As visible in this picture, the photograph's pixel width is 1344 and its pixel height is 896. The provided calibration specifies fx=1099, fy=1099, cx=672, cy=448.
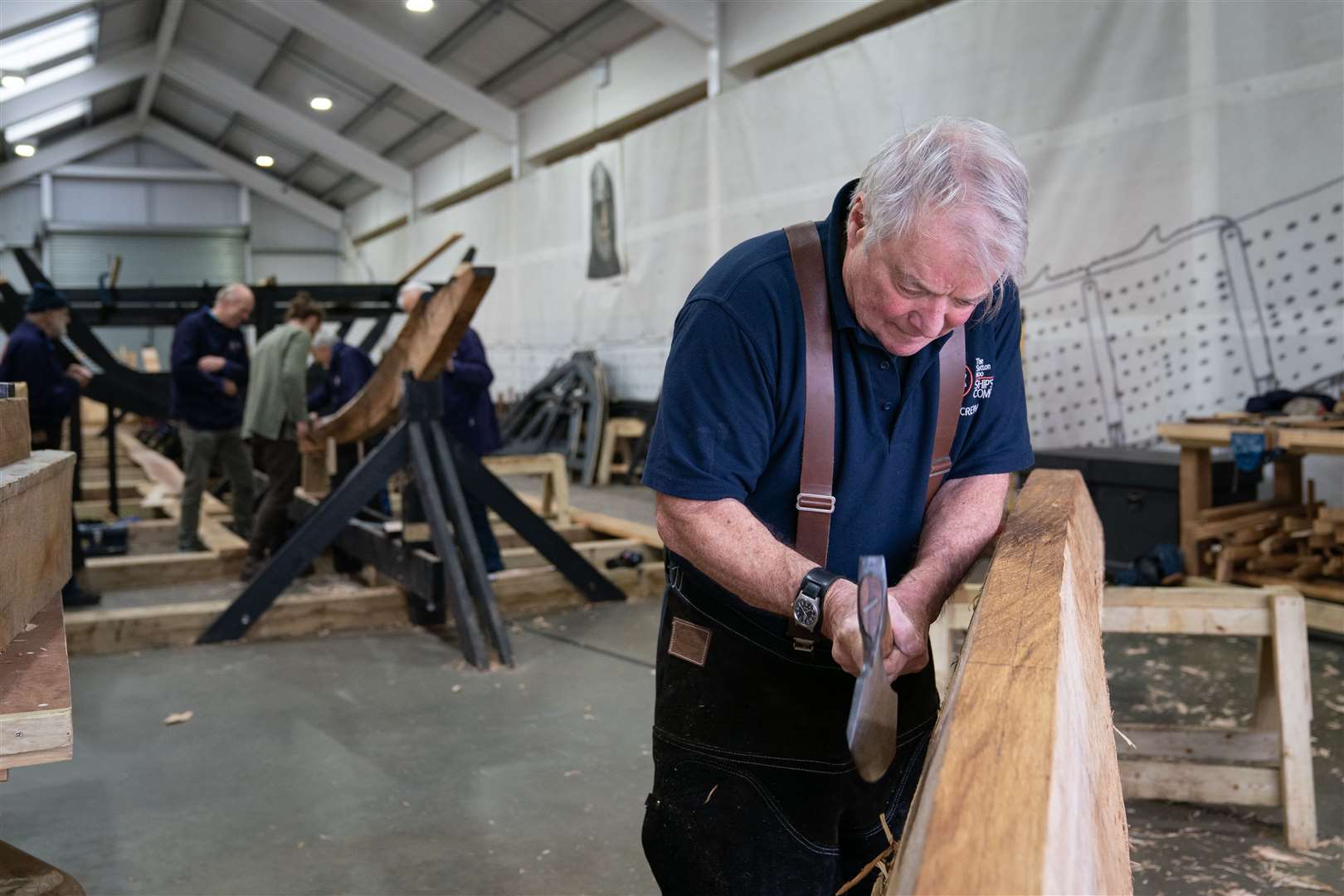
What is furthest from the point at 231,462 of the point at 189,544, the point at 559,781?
the point at 559,781

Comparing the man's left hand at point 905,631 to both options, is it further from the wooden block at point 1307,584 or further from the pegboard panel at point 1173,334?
the pegboard panel at point 1173,334

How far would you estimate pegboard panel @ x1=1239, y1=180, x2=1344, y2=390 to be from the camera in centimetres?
498

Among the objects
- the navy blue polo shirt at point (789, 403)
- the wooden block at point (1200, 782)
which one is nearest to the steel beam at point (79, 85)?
the wooden block at point (1200, 782)

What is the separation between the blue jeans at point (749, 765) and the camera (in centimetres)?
155

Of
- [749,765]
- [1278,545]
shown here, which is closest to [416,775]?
[749,765]

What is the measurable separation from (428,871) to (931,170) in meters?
2.10

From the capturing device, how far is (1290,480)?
5098 mm

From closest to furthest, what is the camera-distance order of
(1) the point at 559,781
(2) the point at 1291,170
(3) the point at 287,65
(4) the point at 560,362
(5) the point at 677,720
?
(5) the point at 677,720
(1) the point at 559,781
(2) the point at 1291,170
(4) the point at 560,362
(3) the point at 287,65

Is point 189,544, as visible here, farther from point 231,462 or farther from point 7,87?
point 7,87

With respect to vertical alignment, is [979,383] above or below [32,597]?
above

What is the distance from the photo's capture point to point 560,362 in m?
12.4

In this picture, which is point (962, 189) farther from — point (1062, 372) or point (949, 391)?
point (1062, 372)

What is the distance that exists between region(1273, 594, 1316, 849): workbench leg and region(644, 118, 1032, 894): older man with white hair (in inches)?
55.4

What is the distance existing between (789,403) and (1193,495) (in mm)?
4115
